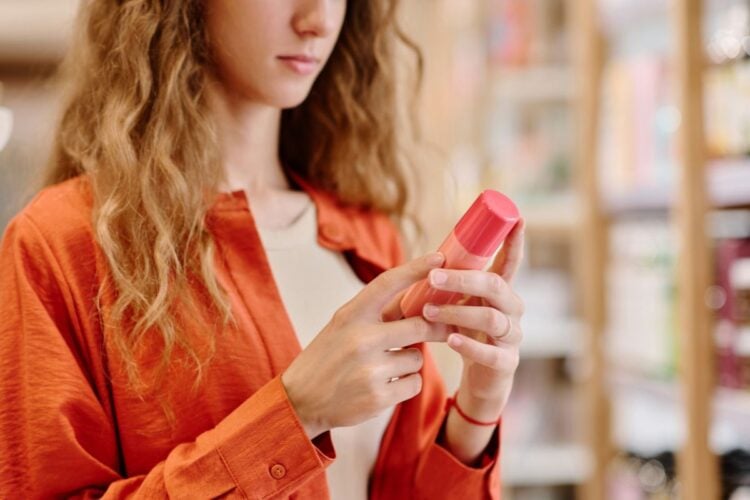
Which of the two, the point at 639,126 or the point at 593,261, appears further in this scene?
the point at 593,261

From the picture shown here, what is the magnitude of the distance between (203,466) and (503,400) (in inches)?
14.2

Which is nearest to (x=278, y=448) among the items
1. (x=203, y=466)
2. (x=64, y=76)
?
(x=203, y=466)

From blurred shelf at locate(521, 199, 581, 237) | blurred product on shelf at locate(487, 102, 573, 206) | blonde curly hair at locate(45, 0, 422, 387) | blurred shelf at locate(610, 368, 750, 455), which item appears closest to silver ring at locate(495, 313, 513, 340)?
blonde curly hair at locate(45, 0, 422, 387)

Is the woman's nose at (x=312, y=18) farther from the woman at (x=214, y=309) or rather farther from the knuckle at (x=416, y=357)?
the knuckle at (x=416, y=357)

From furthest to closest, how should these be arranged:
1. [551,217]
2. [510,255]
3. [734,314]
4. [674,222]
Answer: [551,217] < [674,222] < [734,314] < [510,255]

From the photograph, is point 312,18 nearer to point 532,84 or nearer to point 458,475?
point 458,475

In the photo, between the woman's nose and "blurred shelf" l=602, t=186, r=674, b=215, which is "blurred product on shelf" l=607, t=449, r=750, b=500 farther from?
the woman's nose

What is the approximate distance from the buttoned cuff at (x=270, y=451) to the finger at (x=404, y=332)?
0.12 m

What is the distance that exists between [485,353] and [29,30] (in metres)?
2.07

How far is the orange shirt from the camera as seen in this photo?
0.99 metres

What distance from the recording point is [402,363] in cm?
100

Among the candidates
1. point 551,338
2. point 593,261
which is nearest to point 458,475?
point 593,261

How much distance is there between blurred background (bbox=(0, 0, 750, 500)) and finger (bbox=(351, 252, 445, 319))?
0.57 metres

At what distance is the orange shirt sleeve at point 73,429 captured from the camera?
0.99 meters
